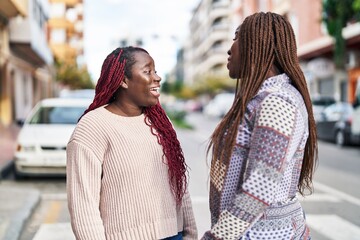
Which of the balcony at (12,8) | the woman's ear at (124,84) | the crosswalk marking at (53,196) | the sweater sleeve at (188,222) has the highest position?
the balcony at (12,8)

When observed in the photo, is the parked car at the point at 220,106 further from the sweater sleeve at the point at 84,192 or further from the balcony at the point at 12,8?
the sweater sleeve at the point at 84,192

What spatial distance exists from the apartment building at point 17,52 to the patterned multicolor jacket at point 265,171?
19632mm

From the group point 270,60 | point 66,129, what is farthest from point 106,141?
point 66,129

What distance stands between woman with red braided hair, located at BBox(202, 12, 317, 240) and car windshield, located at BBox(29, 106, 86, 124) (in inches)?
347

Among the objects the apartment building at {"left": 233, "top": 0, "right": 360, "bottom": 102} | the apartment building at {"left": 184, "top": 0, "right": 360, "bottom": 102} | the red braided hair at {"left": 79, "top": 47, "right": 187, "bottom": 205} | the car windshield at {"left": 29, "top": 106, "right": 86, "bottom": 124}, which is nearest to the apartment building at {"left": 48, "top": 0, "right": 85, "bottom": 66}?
the apartment building at {"left": 184, "top": 0, "right": 360, "bottom": 102}

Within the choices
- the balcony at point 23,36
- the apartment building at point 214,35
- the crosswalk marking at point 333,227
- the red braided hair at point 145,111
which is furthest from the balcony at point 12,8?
the apartment building at point 214,35

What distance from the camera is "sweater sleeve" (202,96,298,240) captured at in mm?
1839

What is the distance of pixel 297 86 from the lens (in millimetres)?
2049

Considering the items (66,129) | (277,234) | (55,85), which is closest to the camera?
(277,234)

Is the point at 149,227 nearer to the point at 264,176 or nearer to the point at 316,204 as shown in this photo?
the point at 264,176

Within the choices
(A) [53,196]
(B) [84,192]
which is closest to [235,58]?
(B) [84,192]

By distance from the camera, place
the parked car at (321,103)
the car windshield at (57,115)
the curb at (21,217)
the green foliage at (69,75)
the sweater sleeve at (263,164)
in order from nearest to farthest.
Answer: the sweater sleeve at (263,164), the curb at (21,217), the car windshield at (57,115), the parked car at (321,103), the green foliage at (69,75)

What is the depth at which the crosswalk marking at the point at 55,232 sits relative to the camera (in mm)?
5695

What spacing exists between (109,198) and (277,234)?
70cm
